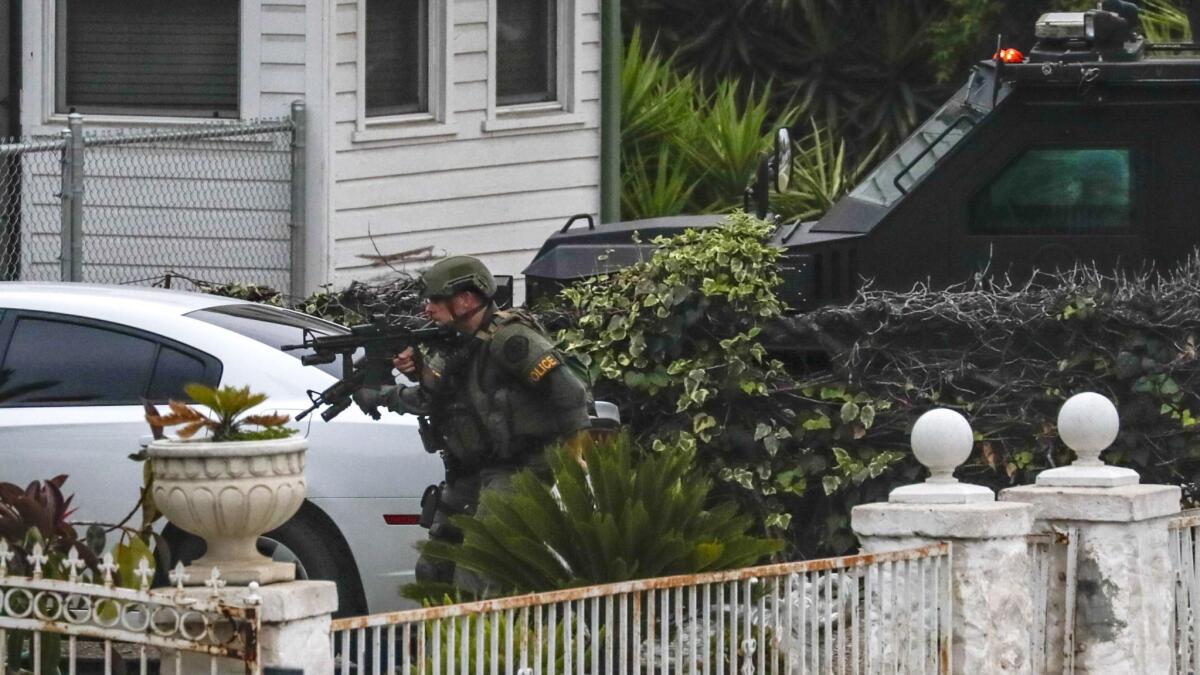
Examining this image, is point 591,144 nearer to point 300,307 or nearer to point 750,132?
point 750,132

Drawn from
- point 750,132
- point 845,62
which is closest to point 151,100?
point 750,132

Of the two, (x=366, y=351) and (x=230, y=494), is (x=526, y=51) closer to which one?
(x=366, y=351)

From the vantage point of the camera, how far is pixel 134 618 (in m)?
4.36

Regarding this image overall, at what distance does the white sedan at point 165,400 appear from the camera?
297 inches

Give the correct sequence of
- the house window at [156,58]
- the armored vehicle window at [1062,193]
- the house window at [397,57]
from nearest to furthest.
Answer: the armored vehicle window at [1062,193]
the house window at [156,58]
the house window at [397,57]

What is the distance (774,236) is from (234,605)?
5.03 meters

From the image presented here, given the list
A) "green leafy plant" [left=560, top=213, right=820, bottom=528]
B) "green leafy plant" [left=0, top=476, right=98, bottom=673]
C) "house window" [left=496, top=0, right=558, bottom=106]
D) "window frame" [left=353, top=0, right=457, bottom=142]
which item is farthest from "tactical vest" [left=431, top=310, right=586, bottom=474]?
"house window" [left=496, top=0, right=558, bottom=106]

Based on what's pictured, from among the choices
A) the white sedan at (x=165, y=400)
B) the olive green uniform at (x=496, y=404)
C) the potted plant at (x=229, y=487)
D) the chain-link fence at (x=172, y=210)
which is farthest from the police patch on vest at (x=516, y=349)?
the chain-link fence at (x=172, y=210)

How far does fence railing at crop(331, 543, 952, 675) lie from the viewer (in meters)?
4.71

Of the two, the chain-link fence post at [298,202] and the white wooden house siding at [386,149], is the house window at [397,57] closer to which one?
the white wooden house siding at [386,149]

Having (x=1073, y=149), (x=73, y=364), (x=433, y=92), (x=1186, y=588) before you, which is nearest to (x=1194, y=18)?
(x=1073, y=149)

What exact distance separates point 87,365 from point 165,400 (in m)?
0.36

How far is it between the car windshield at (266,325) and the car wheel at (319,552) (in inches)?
22.9

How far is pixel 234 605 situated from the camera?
13.9ft
